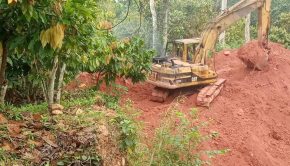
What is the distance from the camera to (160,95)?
12.2m

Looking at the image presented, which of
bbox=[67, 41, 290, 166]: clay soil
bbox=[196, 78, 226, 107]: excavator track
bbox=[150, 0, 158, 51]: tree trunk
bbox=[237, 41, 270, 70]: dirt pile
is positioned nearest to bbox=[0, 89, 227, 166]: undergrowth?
bbox=[67, 41, 290, 166]: clay soil

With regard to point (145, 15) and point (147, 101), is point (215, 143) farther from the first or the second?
point (145, 15)

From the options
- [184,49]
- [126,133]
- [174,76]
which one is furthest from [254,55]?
[126,133]

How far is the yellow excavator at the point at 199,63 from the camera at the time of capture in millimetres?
11750

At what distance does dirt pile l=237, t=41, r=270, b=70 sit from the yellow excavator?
23 centimetres

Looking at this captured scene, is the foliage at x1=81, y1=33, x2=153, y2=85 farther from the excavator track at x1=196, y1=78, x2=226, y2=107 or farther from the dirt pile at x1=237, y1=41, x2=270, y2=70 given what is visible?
the dirt pile at x1=237, y1=41, x2=270, y2=70

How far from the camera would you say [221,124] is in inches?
414

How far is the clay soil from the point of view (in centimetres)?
958

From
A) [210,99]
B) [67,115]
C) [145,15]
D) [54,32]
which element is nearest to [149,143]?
[67,115]

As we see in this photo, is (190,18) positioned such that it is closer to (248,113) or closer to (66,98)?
(248,113)

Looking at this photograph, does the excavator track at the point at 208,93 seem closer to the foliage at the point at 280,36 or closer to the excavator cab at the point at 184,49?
the excavator cab at the point at 184,49

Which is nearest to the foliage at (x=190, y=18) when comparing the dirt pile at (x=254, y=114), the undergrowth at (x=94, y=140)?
the dirt pile at (x=254, y=114)

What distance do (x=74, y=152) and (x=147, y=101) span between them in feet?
25.3

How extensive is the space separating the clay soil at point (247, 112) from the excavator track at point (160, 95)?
158 millimetres
